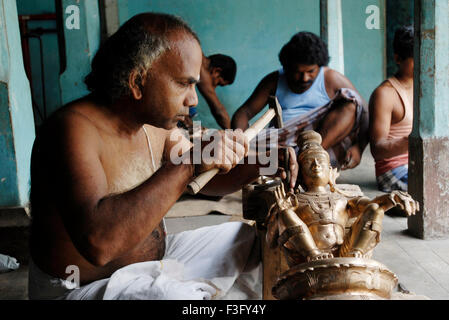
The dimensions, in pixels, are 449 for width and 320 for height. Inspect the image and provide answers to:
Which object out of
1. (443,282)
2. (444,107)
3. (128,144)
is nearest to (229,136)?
(128,144)

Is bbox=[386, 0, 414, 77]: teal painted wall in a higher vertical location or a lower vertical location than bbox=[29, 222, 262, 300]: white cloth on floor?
higher

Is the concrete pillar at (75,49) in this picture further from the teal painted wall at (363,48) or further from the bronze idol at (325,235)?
the teal painted wall at (363,48)

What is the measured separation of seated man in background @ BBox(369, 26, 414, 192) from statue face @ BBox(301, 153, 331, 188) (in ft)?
7.56

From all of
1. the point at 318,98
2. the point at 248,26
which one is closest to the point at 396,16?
the point at 248,26

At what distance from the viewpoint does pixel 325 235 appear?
2654 mm

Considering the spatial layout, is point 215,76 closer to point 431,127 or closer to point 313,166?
point 431,127

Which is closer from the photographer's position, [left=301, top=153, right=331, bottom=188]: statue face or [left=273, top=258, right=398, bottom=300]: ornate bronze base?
[left=273, top=258, right=398, bottom=300]: ornate bronze base

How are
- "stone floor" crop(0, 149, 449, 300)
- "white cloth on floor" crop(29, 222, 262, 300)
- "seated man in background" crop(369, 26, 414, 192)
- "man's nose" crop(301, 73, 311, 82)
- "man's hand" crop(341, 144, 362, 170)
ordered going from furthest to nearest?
"man's hand" crop(341, 144, 362, 170) < "man's nose" crop(301, 73, 311, 82) < "seated man in background" crop(369, 26, 414, 192) < "stone floor" crop(0, 149, 449, 300) < "white cloth on floor" crop(29, 222, 262, 300)

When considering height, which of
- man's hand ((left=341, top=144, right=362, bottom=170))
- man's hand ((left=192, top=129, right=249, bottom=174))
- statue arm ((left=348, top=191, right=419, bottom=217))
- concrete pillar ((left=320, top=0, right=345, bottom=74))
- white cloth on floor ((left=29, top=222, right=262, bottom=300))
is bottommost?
man's hand ((left=341, top=144, right=362, bottom=170))

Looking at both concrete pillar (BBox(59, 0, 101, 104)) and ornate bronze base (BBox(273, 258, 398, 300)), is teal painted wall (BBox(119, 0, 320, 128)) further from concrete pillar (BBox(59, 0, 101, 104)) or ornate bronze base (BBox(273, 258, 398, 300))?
ornate bronze base (BBox(273, 258, 398, 300))

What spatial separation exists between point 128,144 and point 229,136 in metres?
0.54

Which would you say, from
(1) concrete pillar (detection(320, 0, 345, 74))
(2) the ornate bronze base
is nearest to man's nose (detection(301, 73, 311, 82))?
(1) concrete pillar (detection(320, 0, 345, 74))

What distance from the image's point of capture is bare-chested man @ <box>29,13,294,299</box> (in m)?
1.78

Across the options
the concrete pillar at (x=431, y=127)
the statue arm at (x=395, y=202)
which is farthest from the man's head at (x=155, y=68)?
the concrete pillar at (x=431, y=127)
